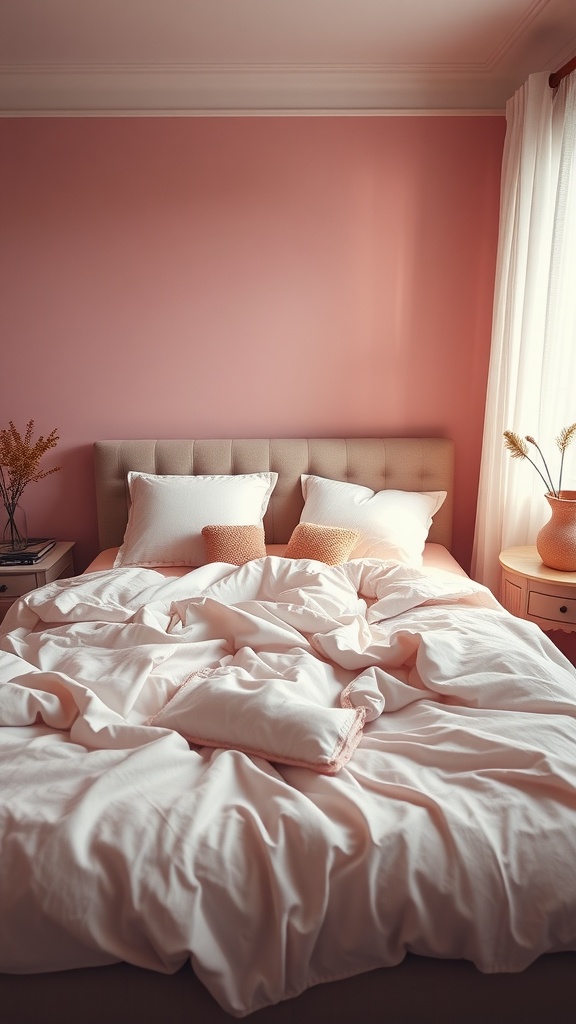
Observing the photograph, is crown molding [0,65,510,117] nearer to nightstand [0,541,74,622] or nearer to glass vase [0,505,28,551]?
glass vase [0,505,28,551]

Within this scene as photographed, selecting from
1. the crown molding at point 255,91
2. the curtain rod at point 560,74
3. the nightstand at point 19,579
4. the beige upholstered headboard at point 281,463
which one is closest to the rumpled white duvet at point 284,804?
the nightstand at point 19,579

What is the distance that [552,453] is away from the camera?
3.12 m

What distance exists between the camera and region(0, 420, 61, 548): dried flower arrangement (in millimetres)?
3211

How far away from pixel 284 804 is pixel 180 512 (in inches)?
76.4

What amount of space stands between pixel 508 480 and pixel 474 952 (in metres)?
2.35

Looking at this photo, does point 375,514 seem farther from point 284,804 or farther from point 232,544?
point 284,804

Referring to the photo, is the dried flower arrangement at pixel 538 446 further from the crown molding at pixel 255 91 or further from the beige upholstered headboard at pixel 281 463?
the crown molding at pixel 255 91

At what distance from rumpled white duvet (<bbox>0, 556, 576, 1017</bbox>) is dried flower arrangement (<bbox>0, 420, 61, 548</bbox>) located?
1412 mm

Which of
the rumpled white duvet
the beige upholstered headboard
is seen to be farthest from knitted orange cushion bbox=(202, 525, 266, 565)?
the rumpled white duvet

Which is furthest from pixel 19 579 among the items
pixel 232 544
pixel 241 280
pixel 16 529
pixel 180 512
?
pixel 241 280

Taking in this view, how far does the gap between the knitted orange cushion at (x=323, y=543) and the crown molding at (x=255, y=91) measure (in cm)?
196

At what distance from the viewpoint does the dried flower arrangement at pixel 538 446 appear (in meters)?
2.83

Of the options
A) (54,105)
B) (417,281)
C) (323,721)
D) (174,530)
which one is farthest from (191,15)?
(323,721)

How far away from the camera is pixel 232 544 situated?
2904mm
